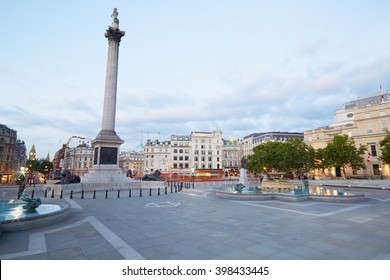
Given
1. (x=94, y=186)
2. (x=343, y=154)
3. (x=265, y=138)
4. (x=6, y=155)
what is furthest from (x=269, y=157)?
(x=6, y=155)

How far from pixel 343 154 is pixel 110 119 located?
4839 centimetres

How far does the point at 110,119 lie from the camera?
3444 cm

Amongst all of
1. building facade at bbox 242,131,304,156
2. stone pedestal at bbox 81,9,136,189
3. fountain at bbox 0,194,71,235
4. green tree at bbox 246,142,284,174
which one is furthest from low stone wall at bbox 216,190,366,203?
building facade at bbox 242,131,304,156

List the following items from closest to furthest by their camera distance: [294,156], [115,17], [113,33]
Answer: [113,33]
[115,17]
[294,156]

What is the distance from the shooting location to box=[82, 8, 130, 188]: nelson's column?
102 feet

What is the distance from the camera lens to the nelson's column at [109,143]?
31.0 m

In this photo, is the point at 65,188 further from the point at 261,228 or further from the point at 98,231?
the point at 261,228

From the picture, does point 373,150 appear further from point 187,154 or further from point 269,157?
point 187,154

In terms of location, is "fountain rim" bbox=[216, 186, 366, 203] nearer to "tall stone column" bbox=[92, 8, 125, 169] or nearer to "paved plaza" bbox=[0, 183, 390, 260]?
"paved plaza" bbox=[0, 183, 390, 260]

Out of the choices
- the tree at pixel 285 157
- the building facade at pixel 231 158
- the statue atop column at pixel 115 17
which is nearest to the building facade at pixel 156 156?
the building facade at pixel 231 158

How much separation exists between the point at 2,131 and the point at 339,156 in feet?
295

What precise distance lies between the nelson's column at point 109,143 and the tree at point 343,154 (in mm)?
44934

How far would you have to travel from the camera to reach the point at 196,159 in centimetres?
8900

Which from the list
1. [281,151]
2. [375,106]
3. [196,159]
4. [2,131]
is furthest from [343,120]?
[2,131]
